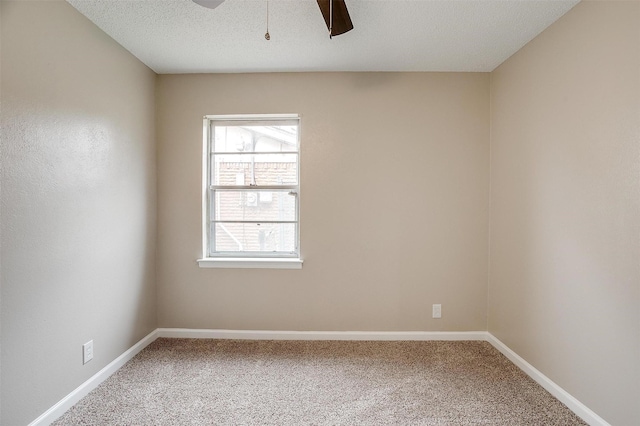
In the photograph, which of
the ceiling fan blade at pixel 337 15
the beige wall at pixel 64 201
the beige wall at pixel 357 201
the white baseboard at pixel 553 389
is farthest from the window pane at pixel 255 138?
the white baseboard at pixel 553 389

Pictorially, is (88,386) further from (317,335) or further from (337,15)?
(337,15)

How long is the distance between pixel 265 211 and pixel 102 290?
140 cm

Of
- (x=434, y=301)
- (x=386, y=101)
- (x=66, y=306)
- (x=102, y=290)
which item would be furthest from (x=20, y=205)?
(x=434, y=301)

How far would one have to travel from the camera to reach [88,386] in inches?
85.4

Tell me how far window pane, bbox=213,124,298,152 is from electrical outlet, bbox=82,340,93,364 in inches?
71.4

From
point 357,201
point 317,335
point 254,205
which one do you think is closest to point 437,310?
point 317,335

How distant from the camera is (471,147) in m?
2.95

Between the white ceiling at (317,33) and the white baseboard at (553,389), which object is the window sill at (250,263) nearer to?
the white ceiling at (317,33)

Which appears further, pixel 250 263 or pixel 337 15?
pixel 250 263

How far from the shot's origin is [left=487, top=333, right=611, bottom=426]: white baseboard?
6.09 ft

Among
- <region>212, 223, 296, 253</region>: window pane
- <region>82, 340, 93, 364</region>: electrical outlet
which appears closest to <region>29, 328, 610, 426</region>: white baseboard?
<region>82, 340, 93, 364</region>: electrical outlet

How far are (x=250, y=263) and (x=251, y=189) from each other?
26.8 inches

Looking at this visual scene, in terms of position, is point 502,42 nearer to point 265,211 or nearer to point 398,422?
point 265,211

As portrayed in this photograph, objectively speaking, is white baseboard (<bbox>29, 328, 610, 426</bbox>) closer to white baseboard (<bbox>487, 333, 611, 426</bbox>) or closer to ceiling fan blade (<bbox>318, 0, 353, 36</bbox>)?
white baseboard (<bbox>487, 333, 611, 426</bbox>)
